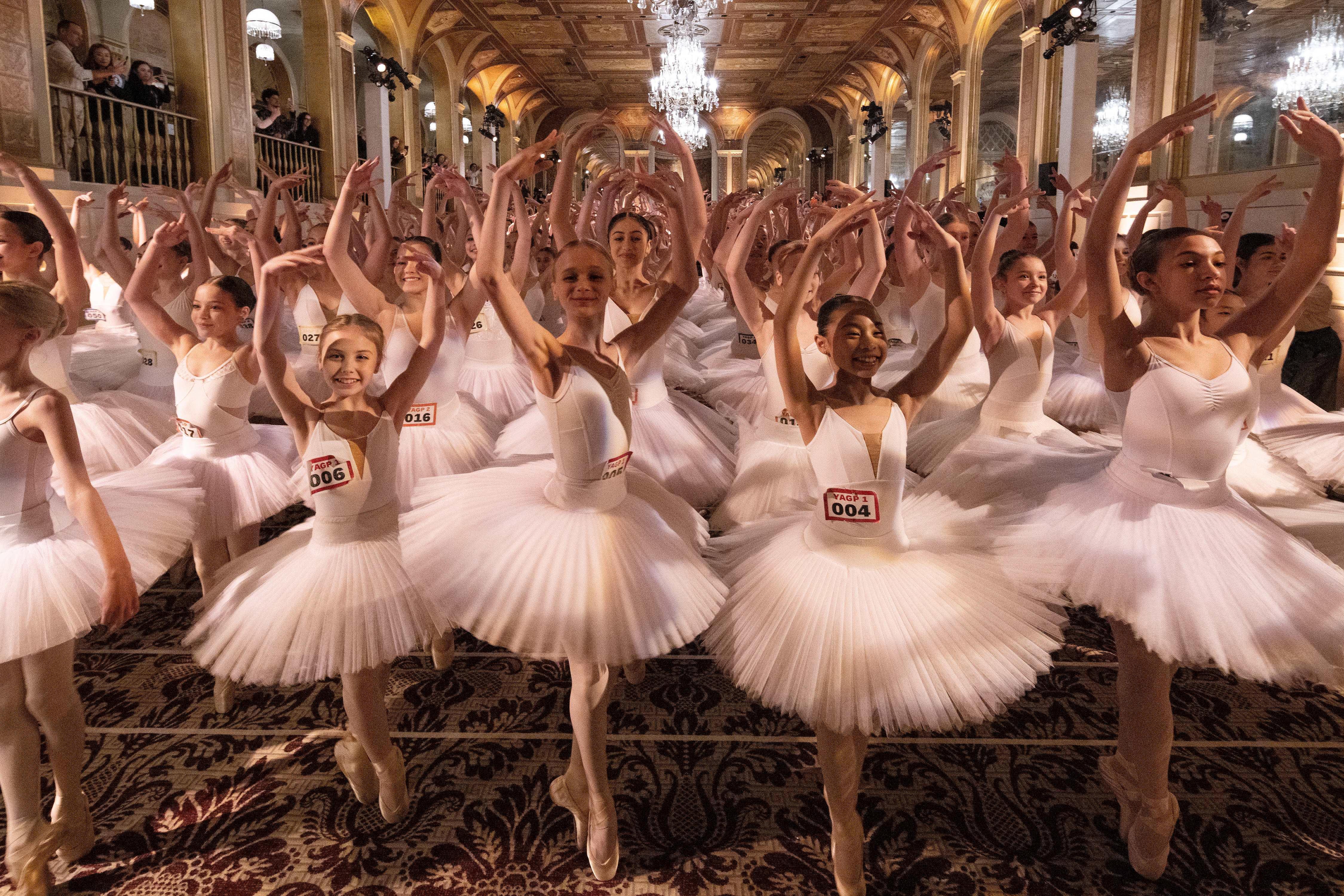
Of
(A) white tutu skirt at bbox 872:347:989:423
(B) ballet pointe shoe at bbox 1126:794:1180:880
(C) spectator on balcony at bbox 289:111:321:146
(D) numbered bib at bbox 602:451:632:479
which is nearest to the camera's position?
(B) ballet pointe shoe at bbox 1126:794:1180:880

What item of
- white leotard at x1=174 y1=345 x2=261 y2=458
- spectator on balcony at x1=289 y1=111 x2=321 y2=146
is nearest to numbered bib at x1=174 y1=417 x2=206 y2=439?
white leotard at x1=174 y1=345 x2=261 y2=458

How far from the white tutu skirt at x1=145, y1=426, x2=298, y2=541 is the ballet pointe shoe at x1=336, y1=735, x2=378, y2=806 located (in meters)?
0.88

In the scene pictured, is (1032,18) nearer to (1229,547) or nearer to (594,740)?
(1229,547)

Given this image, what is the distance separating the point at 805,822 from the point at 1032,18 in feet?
43.5

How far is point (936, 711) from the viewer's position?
1.77 m

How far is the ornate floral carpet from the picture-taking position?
206cm

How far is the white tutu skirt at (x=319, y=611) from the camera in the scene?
6.48 feet

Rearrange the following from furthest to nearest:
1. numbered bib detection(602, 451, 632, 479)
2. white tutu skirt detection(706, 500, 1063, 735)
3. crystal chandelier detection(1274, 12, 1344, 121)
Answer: crystal chandelier detection(1274, 12, 1344, 121), numbered bib detection(602, 451, 632, 479), white tutu skirt detection(706, 500, 1063, 735)

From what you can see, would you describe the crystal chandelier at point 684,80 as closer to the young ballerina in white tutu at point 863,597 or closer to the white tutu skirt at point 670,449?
the white tutu skirt at point 670,449

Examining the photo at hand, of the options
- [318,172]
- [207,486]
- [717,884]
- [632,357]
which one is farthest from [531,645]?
[318,172]

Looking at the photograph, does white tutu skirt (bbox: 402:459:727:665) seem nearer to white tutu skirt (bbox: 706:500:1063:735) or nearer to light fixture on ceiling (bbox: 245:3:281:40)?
white tutu skirt (bbox: 706:500:1063:735)

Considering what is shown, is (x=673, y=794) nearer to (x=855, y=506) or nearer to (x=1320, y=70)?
(x=855, y=506)

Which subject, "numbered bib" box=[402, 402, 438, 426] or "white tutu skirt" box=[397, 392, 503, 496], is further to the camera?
"numbered bib" box=[402, 402, 438, 426]

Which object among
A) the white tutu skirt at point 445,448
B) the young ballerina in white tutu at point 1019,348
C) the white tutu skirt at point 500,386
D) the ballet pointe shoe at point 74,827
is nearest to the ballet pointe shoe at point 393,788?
the ballet pointe shoe at point 74,827
